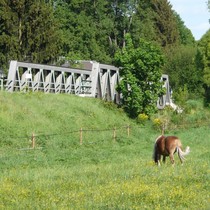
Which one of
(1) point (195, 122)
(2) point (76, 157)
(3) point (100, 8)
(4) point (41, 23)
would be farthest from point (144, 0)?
(2) point (76, 157)

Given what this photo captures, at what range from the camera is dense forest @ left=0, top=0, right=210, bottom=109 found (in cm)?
6044

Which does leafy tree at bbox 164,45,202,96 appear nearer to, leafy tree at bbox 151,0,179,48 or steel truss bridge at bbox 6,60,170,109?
leafy tree at bbox 151,0,179,48

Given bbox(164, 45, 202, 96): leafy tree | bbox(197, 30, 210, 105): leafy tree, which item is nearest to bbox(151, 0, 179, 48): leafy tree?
bbox(164, 45, 202, 96): leafy tree

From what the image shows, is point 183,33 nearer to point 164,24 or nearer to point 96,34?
point 164,24

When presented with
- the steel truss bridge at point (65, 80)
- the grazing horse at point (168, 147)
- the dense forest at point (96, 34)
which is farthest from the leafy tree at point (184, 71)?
the grazing horse at point (168, 147)

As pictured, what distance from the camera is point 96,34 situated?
264 feet

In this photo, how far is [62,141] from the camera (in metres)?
36.4

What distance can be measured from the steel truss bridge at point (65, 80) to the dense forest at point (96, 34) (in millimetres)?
4301

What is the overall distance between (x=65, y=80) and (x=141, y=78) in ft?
28.2

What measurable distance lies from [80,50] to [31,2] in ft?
61.1

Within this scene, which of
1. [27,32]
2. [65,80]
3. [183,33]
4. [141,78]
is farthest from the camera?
[183,33]

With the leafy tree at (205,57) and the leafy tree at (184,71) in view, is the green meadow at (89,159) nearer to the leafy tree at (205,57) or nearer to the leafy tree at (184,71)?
the leafy tree at (205,57)

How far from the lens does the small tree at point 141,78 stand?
52875mm

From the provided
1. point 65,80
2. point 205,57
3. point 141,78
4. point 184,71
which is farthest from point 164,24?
point 141,78
